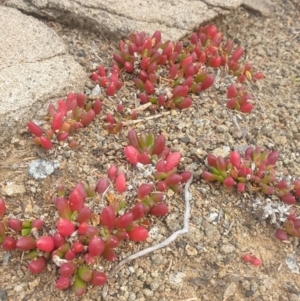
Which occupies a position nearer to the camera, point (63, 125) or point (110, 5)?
point (63, 125)

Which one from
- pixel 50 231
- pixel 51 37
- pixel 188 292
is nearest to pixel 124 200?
pixel 50 231

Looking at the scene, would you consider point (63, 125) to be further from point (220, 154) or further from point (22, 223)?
point (220, 154)

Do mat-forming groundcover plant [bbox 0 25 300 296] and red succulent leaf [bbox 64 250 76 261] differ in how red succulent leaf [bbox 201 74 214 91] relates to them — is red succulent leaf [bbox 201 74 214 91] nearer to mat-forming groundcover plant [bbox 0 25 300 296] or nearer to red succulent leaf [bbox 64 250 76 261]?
mat-forming groundcover plant [bbox 0 25 300 296]

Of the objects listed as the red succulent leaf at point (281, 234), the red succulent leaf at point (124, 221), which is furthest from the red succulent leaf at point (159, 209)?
the red succulent leaf at point (281, 234)

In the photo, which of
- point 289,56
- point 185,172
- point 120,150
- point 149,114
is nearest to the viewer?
point 185,172

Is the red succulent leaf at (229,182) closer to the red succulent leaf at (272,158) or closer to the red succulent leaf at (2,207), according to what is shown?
the red succulent leaf at (272,158)

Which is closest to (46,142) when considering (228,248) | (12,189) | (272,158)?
(12,189)
